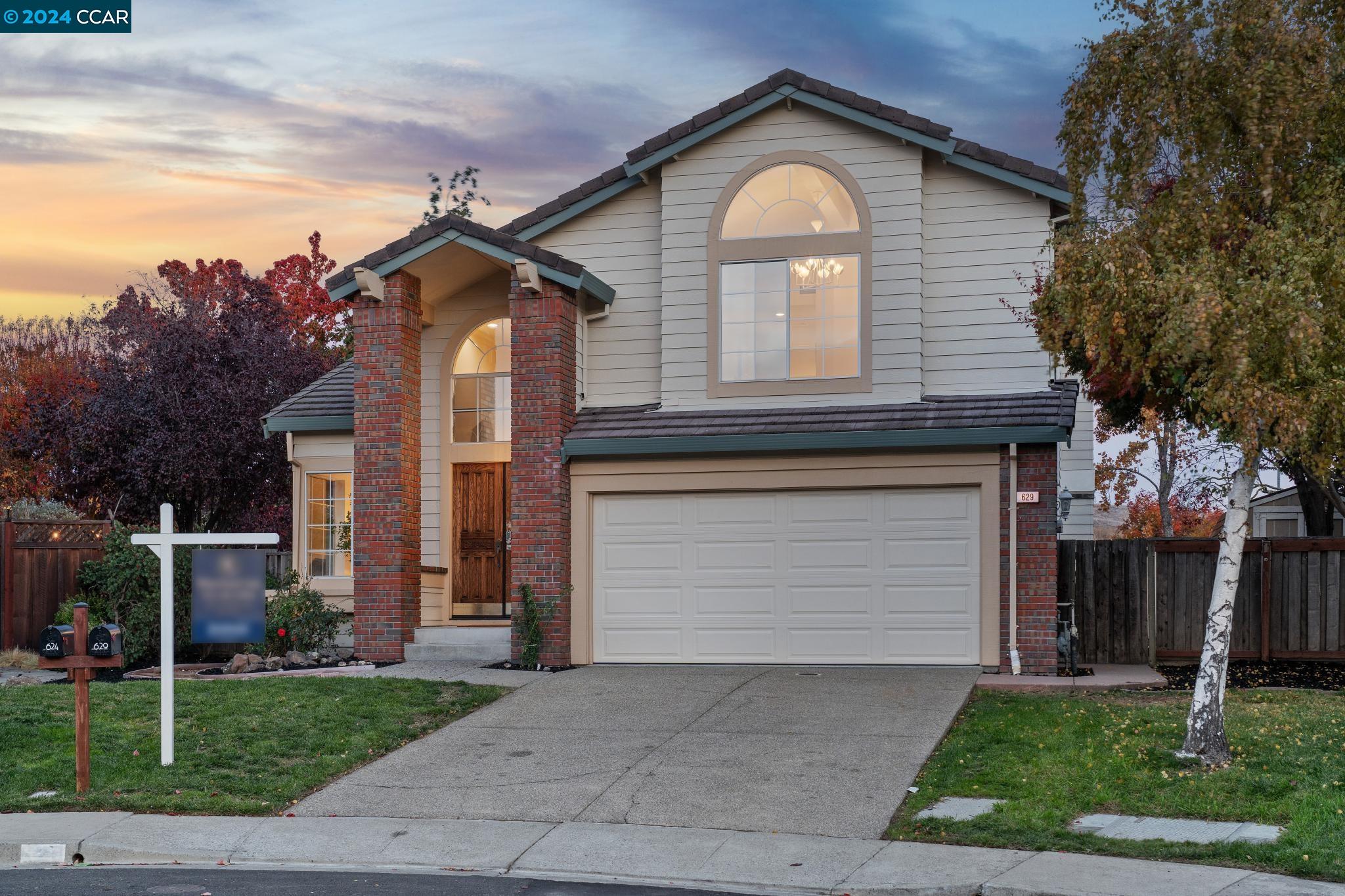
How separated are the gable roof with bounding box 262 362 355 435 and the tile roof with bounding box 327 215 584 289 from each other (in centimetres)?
154

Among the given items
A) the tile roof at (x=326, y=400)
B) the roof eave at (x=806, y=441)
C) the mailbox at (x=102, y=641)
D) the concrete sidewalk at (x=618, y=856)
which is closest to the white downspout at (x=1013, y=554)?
the roof eave at (x=806, y=441)

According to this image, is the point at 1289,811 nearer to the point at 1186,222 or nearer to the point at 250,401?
the point at 1186,222

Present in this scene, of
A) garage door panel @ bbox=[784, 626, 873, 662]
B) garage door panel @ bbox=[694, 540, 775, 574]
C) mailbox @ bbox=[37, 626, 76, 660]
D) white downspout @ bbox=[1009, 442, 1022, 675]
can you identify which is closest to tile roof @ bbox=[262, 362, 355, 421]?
garage door panel @ bbox=[694, 540, 775, 574]

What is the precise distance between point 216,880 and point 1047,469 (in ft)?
33.2

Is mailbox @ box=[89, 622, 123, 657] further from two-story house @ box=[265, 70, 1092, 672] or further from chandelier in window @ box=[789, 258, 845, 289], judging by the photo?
chandelier in window @ box=[789, 258, 845, 289]

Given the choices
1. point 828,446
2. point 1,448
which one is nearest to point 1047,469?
point 828,446

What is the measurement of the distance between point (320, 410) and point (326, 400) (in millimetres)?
302

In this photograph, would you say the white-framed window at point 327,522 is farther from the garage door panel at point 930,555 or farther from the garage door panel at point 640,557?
the garage door panel at point 930,555

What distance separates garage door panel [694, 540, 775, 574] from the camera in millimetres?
15586

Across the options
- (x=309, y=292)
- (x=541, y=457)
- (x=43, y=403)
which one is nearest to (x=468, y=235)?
(x=541, y=457)

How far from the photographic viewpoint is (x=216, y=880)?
7645 millimetres

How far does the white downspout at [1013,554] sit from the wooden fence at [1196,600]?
6.16 ft

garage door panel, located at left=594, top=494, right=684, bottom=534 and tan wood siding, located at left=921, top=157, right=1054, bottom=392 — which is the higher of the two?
tan wood siding, located at left=921, top=157, right=1054, bottom=392

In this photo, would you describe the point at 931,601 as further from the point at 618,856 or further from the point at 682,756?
the point at 618,856
